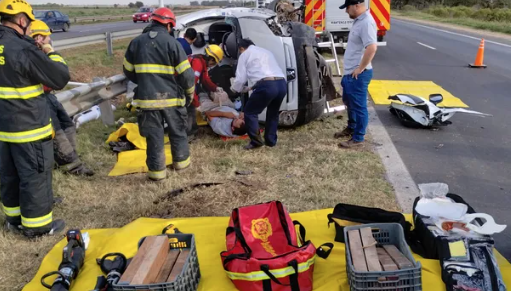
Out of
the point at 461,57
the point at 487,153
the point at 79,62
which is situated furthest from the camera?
the point at 461,57

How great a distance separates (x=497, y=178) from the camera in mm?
4902

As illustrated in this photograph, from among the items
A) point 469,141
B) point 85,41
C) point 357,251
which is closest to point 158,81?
point 357,251

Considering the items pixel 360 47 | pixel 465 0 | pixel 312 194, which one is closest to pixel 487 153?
pixel 360 47

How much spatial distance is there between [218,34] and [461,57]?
9.79 meters

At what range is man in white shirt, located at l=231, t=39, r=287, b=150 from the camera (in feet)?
18.6

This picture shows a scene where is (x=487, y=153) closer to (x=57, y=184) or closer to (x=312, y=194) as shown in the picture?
(x=312, y=194)

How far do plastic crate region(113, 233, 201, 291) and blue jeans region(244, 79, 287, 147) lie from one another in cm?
291

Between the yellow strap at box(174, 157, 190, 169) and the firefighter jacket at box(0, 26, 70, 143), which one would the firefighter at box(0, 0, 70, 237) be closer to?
the firefighter jacket at box(0, 26, 70, 143)

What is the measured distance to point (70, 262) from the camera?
3.29 metres

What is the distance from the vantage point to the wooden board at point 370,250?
8.93ft

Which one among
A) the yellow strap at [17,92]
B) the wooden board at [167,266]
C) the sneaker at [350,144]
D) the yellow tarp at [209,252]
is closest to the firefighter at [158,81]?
the yellow tarp at [209,252]

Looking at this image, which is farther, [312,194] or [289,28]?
[289,28]

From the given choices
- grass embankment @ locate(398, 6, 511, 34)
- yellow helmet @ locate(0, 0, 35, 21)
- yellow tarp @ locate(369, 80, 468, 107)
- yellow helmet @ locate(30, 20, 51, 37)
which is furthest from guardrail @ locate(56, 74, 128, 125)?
grass embankment @ locate(398, 6, 511, 34)

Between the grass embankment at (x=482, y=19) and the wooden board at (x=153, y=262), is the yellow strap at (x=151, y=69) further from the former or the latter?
the grass embankment at (x=482, y=19)
